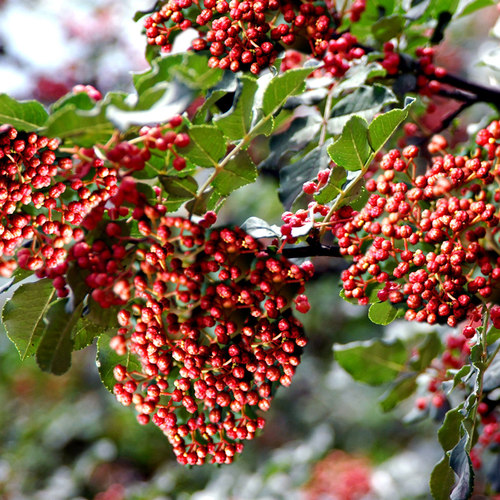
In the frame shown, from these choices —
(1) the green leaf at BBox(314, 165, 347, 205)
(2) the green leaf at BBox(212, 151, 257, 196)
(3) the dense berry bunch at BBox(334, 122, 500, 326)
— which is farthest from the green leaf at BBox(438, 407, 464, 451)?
(2) the green leaf at BBox(212, 151, 257, 196)

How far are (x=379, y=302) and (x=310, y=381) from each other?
295 cm

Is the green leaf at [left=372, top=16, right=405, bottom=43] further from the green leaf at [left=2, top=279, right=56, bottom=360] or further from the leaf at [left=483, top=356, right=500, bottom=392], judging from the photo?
the green leaf at [left=2, top=279, right=56, bottom=360]

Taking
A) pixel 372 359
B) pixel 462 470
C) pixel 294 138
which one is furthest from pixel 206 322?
pixel 372 359

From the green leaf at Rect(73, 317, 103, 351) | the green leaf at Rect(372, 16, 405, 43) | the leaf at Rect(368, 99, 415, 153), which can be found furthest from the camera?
the green leaf at Rect(372, 16, 405, 43)

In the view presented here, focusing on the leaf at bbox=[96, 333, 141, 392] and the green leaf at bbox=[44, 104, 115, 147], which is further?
the leaf at bbox=[96, 333, 141, 392]

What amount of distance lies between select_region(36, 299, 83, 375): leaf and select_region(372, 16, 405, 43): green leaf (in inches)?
36.6

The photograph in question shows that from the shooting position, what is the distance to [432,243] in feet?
3.13

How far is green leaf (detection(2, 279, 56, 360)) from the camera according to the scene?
978mm

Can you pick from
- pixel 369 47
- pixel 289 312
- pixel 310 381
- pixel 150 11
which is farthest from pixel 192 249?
pixel 310 381

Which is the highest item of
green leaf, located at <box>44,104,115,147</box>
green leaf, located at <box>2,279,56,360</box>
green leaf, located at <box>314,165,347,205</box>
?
green leaf, located at <box>44,104,115,147</box>

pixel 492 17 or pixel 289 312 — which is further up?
pixel 289 312

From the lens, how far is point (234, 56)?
3.50ft

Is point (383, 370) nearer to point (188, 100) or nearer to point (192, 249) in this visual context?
point (192, 249)

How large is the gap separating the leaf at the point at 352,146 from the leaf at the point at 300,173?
203mm
